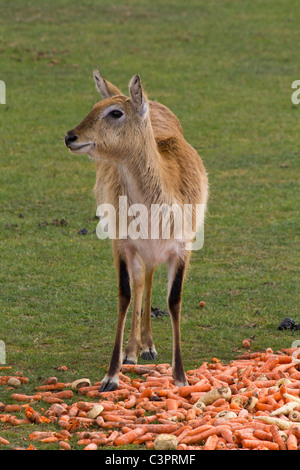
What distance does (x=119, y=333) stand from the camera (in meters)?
7.36

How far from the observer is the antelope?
269 inches

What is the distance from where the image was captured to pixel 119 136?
689 centimetres

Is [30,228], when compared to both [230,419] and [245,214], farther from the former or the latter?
[230,419]

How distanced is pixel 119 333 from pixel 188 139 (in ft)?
34.7

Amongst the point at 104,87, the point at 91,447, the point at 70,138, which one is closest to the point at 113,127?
the point at 70,138

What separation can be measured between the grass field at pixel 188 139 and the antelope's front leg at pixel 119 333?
20.0 inches

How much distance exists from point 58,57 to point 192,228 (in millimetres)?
15958

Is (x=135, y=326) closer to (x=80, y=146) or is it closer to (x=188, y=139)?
(x=80, y=146)

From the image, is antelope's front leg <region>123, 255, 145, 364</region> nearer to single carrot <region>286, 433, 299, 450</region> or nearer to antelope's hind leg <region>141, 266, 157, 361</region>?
antelope's hind leg <region>141, 266, 157, 361</region>

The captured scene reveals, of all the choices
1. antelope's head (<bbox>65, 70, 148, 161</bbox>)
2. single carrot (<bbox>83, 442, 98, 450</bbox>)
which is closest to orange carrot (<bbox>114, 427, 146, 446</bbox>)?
single carrot (<bbox>83, 442, 98, 450</bbox>)

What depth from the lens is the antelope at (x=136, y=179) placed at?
6828mm

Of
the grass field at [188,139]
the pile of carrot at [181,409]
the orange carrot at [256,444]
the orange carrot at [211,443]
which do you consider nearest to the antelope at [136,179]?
the pile of carrot at [181,409]
